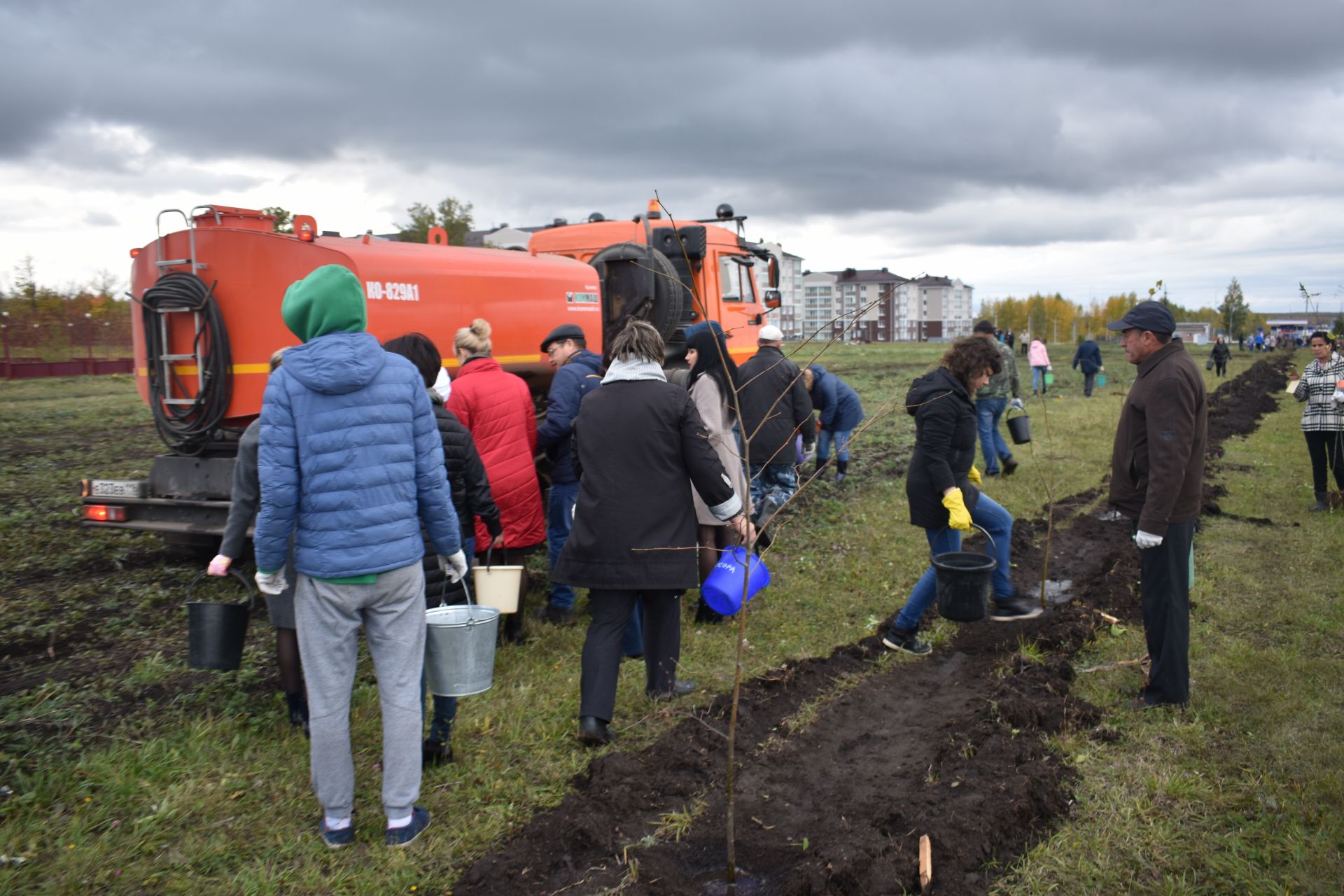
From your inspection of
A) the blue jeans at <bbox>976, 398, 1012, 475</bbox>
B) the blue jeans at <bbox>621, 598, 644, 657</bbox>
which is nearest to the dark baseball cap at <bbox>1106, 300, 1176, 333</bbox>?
the blue jeans at <bbox>621, 598, 644, 657</bbox>

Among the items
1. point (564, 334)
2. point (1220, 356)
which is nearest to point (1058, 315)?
point (1220, 356)

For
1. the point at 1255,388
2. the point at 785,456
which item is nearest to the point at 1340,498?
the point at 785,456

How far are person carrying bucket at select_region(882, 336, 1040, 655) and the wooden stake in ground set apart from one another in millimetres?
2348

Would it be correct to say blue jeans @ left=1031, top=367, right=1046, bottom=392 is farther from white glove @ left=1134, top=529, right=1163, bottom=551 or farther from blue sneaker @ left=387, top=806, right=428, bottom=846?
blue sneaker @ left=387, top=806, right=428, bottom=846

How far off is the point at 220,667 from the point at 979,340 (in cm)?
442

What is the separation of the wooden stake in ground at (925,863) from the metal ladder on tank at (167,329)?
5.48 m

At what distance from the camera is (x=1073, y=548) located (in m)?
8.34

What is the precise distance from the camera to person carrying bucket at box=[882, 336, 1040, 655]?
17.3 ft

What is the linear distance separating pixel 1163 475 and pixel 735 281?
22.4ft

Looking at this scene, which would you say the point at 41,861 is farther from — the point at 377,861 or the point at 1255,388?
the point at 1255,388

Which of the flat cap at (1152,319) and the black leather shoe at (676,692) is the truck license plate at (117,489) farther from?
the flat cap at (1152,319)

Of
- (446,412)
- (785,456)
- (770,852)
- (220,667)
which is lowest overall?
(770,852)

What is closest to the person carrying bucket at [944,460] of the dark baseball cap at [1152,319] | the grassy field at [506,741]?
the grassy field at [506,741]

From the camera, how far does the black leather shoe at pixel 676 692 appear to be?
4703mm
